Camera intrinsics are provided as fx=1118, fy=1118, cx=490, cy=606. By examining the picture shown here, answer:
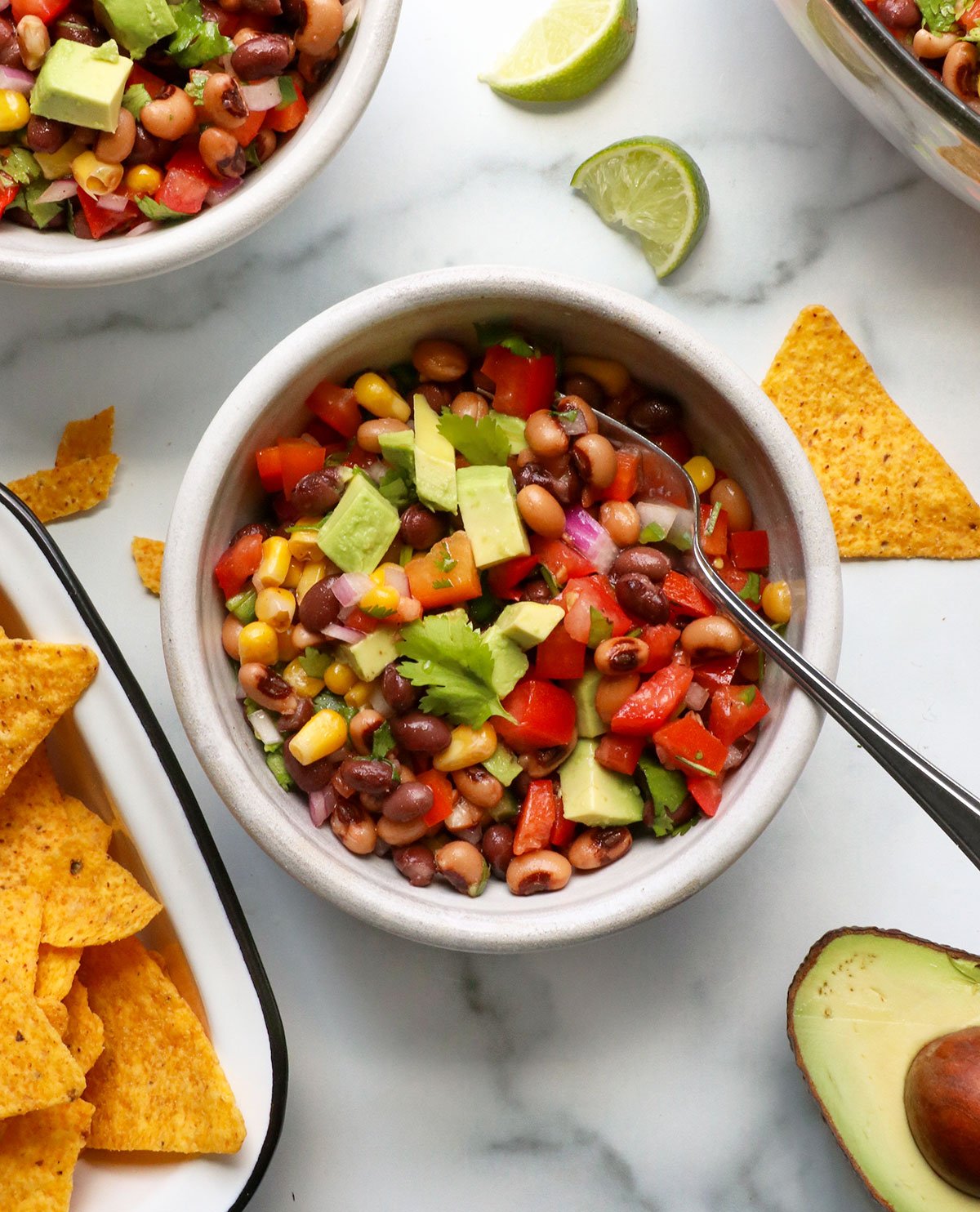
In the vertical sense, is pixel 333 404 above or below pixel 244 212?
below

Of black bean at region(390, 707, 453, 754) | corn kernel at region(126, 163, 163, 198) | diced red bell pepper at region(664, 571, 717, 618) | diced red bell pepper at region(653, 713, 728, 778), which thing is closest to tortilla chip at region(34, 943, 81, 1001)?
black bean at region(390, 707, 453, 754)

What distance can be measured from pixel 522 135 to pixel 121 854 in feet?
4.79

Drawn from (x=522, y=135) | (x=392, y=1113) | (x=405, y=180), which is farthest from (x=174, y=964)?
(x=522, y=135)

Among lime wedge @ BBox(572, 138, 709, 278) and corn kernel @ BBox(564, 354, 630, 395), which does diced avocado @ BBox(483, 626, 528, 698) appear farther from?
lime wedge @ BBox(572, 138, 709, 278)

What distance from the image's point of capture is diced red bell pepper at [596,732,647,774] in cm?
168

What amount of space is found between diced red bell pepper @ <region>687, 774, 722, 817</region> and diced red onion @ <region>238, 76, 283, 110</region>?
1246 mm

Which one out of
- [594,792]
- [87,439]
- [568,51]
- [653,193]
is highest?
[568,51]

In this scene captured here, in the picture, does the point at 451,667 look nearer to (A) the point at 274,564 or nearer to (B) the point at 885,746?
(A) the point at 274,564

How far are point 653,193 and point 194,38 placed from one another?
0.80 m

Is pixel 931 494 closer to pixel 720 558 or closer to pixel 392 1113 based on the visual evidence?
pixel 720 558

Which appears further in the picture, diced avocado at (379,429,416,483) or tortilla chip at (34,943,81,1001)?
tortilla chip at (34,943,81,1001)

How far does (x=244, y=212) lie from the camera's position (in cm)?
171

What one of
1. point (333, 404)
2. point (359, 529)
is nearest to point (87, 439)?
point (333, 404)

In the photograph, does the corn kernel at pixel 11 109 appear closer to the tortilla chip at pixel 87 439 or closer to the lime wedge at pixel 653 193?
the tortilla chip at pixel 87 439
